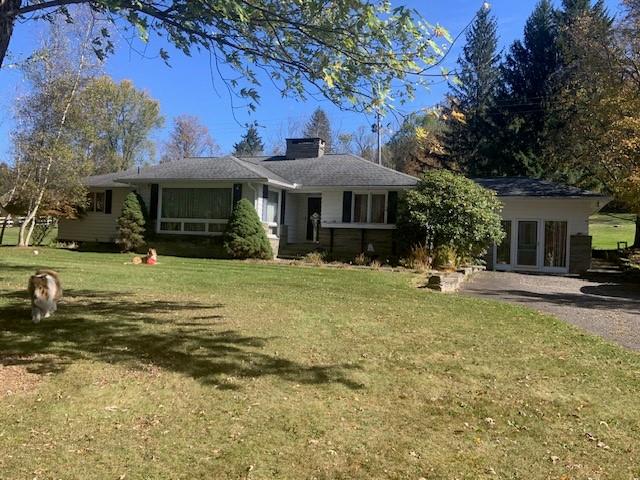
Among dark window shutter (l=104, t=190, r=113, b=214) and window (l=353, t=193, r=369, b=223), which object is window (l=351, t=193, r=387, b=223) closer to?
window (l=353, t=193, r=369, b=223)

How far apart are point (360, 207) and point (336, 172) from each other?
2238mm

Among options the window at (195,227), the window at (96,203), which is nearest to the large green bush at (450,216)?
the window at (195,227)

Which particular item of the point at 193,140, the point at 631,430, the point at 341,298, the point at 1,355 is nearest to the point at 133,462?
the point at 1,355

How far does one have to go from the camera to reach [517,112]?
111 ft

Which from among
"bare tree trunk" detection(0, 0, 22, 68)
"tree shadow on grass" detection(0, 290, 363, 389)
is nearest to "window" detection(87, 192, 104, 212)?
"tree shadow on grass" detection(0, 290, 363, 389)

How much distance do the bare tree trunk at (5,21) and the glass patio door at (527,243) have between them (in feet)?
63.4

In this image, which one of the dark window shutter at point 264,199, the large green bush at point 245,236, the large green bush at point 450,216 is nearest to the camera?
the large green bush at point 450,216

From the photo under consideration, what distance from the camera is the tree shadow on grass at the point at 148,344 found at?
5.30m

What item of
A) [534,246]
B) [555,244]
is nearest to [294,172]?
[534,246]

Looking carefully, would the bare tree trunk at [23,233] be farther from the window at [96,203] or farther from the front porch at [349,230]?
the front porch at [349,230]

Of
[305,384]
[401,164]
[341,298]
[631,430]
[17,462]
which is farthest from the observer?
[401,164]

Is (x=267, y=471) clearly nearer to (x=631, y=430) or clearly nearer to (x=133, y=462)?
(x=133, y=462)

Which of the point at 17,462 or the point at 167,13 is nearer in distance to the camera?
the point at 17,462

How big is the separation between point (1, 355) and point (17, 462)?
2.58 m
